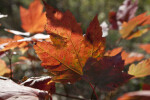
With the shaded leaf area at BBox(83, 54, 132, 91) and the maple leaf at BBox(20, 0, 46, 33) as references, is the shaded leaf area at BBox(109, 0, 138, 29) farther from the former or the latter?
the shaded leaf area at BBox(83, 54, 132, 91)

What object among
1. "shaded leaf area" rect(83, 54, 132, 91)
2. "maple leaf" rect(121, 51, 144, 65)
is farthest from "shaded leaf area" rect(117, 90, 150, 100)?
"maple leaf" rect(121, 51, 144, 65)

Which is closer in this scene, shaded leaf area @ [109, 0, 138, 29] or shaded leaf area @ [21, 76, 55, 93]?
shaded leaf area @ [21, 76, 55, 93]

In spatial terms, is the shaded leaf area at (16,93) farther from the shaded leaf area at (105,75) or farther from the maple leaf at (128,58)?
the maple leaf at (128,58)

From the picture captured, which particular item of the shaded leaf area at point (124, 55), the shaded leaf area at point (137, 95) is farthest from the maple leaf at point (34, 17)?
the shaded leaf area at point (137, 95)

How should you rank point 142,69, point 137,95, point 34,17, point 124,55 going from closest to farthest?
point 137,95 < point 142,69 < point 124,55 < point 34,17

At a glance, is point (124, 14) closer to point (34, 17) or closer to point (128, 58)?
point (128, 58)

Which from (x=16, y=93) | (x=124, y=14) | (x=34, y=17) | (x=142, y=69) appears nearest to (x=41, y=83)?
(x=16, y=93)
